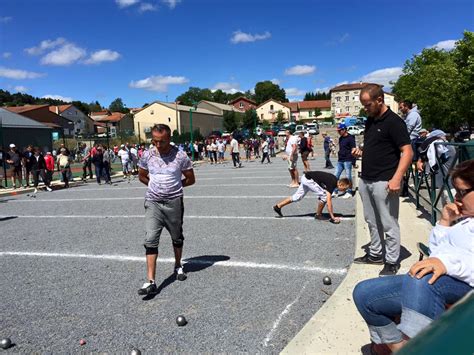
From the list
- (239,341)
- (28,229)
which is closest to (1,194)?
(28,229)

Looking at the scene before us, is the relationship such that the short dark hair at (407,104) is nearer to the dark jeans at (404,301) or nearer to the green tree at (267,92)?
the dark jeans at (404,301)

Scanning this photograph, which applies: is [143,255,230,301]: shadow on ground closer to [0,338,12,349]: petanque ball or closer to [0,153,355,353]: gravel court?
[0,153,355,353]: gravel court

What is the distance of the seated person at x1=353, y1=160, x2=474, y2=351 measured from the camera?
6.67 ft

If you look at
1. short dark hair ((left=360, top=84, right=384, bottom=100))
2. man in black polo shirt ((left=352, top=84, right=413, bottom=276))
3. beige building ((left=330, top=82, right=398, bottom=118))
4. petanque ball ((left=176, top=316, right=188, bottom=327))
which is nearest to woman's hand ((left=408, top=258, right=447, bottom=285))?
man in black polo shirt ((left=352, top=84, right=413, bottom=276))

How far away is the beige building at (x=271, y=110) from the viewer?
355 feet

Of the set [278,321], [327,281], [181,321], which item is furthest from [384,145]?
[181,321]

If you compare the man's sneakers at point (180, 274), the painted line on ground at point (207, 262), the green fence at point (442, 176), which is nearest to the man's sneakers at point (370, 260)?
the painted line on ground at point (207, 262)

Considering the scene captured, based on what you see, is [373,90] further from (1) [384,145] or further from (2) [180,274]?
(2) [180,274]

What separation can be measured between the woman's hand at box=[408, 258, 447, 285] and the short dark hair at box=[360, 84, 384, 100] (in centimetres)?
231

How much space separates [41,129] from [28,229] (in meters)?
25.8

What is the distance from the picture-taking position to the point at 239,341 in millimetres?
3148

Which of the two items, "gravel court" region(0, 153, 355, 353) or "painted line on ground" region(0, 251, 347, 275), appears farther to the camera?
"painted line on ground" region(0, 251, 347, 275)

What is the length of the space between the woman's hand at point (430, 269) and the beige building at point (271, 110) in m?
106

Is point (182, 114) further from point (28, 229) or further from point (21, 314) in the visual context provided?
point (21, 314)
